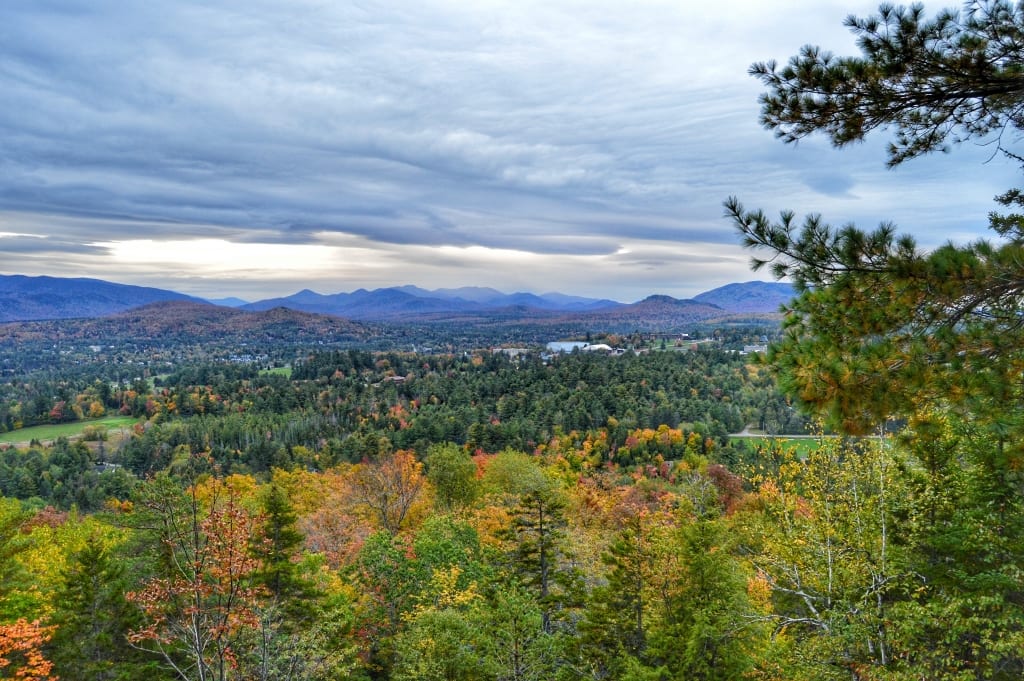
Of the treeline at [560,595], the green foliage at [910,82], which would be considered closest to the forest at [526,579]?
the treeline at [560,595]

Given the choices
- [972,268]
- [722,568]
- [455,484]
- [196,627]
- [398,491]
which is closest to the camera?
[972,268]

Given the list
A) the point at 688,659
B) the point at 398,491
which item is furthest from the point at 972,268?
the point at 398,491

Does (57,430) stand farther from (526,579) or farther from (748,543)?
(748,543)

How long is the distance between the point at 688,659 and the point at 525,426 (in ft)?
199

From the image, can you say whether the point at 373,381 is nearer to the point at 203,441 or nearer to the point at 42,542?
the point at 203,441

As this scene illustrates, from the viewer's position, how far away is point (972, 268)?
16.5 ft

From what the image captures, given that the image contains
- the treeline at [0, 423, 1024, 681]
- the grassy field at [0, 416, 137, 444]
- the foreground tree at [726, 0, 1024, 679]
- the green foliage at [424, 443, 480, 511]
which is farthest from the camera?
the grassy field at [0, 416, 137, 444]

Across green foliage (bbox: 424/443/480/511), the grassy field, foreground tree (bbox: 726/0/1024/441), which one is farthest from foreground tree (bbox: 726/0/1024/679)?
the grassy field

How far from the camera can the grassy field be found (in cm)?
9904

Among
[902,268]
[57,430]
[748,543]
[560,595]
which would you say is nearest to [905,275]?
[902,268]

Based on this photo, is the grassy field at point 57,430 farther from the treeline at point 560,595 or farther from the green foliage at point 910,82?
the green foliage at point 910,82

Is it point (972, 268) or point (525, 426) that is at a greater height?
point (972, 268)

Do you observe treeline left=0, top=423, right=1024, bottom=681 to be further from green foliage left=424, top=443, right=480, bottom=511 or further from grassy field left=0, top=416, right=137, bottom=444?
grassy field left=0, top=416, right=137, bottom=444

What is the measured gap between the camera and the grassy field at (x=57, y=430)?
99.0 m
